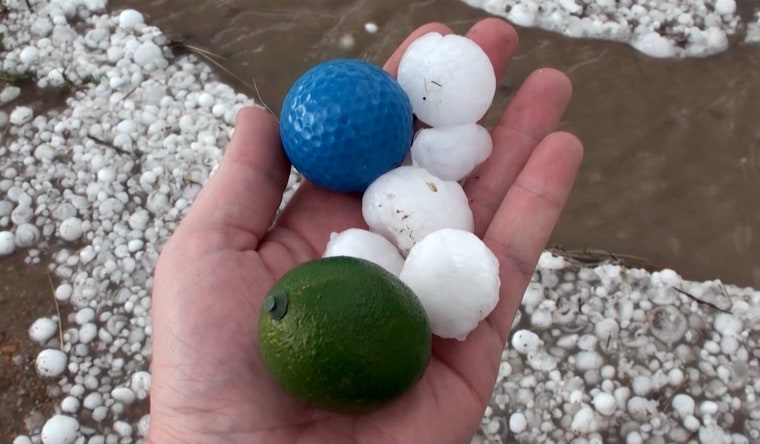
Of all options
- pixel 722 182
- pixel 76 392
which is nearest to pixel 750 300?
pixel 722 182

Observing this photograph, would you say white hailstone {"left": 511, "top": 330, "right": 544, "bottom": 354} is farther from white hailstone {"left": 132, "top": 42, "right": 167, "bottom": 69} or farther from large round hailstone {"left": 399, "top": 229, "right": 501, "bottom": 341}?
white hailstone {"left": 132, "top": 42, "right": 167, "bottom": 69}

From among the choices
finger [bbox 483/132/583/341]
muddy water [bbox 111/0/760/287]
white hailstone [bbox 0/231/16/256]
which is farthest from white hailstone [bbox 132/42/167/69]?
finger [bbox 483/132/583/341]

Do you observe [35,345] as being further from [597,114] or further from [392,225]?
[597,114]

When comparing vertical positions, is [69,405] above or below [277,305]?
below

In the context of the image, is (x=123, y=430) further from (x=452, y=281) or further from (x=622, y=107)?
(x=622, y=107)

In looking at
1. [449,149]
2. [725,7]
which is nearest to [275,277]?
[449,149]

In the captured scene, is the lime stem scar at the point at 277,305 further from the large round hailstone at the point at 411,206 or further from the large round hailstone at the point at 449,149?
the large round hailstone at the point at 449,149
